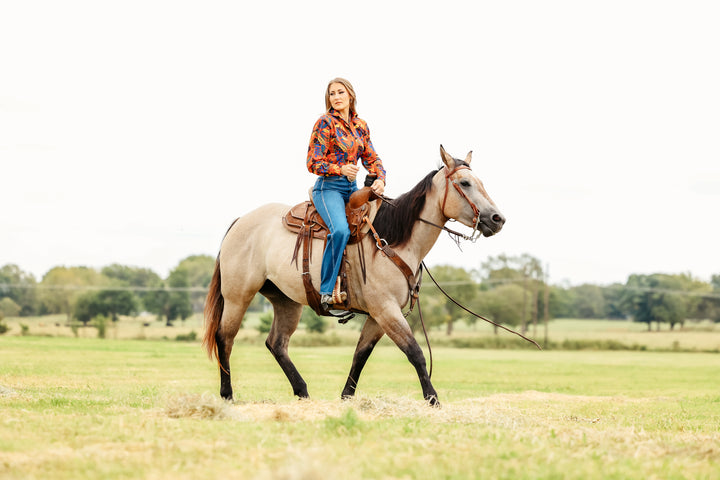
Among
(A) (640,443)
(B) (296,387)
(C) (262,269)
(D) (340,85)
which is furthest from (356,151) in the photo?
(A) (640,443)

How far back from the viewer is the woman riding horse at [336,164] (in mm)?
8461

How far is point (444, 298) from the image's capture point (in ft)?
233

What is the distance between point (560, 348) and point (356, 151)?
43649 mm

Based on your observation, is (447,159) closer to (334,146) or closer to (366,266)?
(334,146)

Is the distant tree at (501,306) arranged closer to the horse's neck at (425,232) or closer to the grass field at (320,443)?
the horse's neck at (425,232)

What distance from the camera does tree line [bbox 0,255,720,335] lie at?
67750 millimetres

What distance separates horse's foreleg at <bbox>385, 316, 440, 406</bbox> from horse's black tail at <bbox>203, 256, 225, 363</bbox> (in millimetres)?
3007

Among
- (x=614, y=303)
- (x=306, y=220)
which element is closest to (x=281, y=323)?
(x=306, y=220)

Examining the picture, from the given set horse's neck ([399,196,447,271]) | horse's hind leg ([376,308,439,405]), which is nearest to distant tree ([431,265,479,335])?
horse's neck ([399,196,447,271])

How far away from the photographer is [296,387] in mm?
9414

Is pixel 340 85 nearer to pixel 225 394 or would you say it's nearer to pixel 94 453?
pixel 225 394

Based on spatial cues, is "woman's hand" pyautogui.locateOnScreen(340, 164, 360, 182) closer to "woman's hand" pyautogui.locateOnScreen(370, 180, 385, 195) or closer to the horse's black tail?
"woman's hand" pyautogui.locateOnScreen(370, 180, 385, 195)

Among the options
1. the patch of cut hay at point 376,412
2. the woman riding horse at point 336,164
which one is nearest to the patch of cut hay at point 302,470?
the patch of cut hay at point 376,412

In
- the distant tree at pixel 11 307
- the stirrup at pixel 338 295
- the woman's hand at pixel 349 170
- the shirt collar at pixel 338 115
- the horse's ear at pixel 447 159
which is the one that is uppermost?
the shirt collar at pixel 338 115
